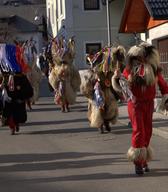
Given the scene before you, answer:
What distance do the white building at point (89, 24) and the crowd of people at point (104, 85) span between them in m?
15.6

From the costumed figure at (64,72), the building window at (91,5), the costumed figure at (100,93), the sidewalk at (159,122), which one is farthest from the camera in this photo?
the building window at (91,5)

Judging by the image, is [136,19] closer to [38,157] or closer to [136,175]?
[38,157]

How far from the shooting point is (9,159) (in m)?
11.0

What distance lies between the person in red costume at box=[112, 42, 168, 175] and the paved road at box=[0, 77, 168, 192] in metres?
0.31

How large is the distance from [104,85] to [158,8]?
164 inches

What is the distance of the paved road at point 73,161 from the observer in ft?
28.0

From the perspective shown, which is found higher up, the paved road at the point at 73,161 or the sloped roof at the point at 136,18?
the sloped roof at the point at 136,18

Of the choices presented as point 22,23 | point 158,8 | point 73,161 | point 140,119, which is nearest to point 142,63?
point 140,119

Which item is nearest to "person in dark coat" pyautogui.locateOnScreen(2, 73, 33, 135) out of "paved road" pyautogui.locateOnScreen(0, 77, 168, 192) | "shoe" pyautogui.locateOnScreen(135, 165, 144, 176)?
"paved road" pyautogui.locateOnScreen(0, 77, 168, 192)

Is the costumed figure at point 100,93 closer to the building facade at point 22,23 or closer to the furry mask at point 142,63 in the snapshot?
the furry mask at point 142,63

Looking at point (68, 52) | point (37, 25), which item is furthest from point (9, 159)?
point (37, 25)

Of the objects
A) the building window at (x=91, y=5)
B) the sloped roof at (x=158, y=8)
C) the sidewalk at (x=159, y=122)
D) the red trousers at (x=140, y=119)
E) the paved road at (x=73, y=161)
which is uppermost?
the building window at (x=91, y=5)

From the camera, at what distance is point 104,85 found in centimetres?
1404

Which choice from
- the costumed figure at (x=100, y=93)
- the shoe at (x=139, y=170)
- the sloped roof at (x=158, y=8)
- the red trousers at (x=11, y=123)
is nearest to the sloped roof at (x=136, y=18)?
the sloped roof at (x=158, y=8)
